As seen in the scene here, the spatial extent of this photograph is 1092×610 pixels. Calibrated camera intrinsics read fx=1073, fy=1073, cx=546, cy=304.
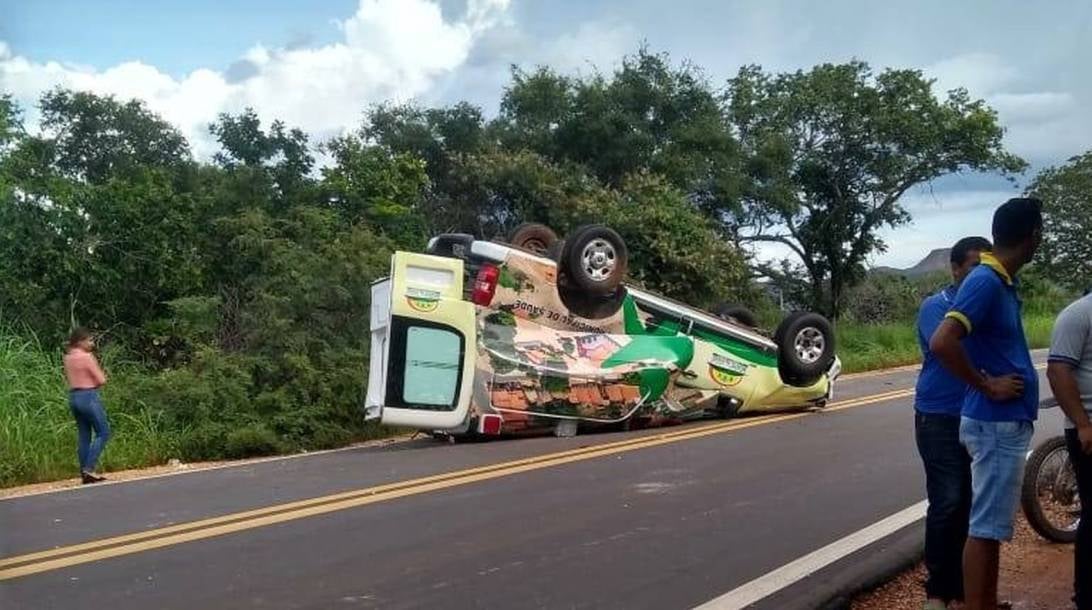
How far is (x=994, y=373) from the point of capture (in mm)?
4629

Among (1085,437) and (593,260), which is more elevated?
(593,260)

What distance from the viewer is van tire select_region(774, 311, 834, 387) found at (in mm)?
14109

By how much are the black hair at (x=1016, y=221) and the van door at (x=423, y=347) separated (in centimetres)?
761

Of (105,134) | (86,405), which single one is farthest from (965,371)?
(105,134)

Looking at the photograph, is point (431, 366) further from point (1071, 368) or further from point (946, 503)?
point (1071, 368)

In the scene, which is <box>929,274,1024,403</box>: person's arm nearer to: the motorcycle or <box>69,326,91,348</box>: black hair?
the motorcycle

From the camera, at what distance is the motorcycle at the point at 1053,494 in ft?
22.5

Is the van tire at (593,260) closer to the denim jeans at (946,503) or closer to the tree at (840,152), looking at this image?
the denim jeans at (946,503)

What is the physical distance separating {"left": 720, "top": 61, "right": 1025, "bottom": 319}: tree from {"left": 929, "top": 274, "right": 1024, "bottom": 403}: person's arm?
88.2ft

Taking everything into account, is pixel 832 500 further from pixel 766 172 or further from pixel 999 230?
pixel 766 172

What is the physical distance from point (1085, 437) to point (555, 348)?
8.06 meters

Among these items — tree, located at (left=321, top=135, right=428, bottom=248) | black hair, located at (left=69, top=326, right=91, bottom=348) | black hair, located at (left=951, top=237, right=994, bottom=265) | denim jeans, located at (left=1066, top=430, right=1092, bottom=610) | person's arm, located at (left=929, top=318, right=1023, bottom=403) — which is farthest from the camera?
tree, located at (left=321, top=135, right=428, bottom=248)

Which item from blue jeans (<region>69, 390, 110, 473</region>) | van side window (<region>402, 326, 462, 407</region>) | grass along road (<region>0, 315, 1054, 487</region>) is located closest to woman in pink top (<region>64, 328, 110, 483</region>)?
blue jeans (<region>69, 390, 110, 473</region>)

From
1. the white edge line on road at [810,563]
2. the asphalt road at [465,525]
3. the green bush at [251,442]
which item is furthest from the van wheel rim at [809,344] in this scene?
the green bush at [251,442]
